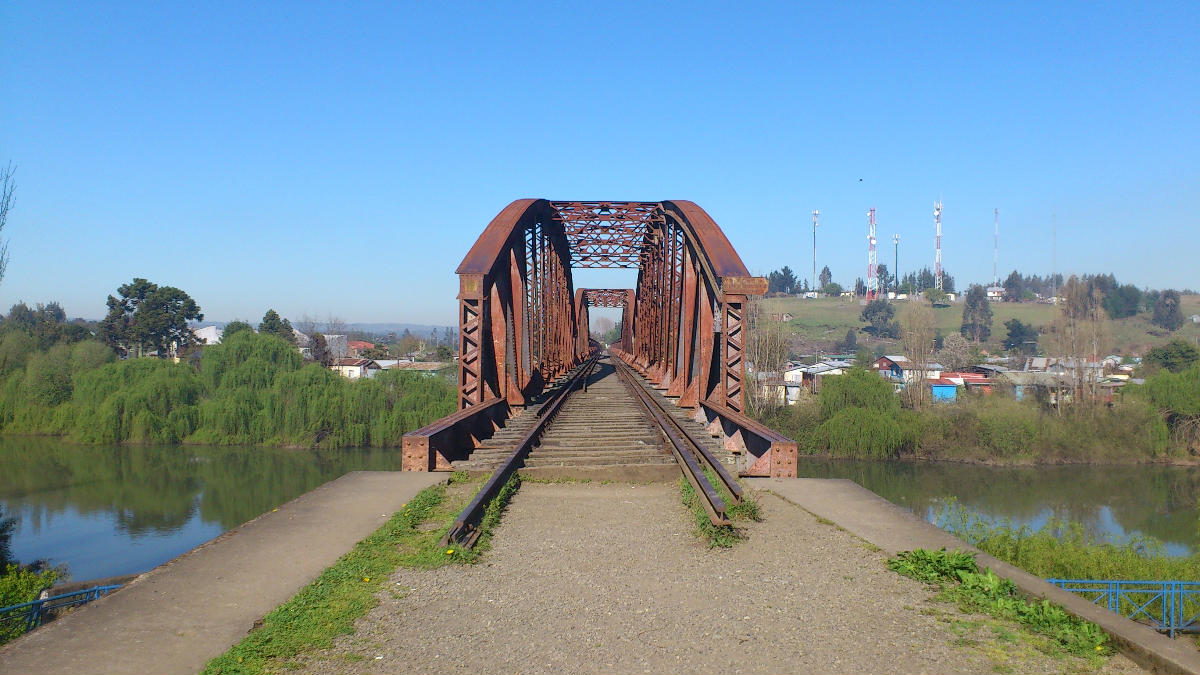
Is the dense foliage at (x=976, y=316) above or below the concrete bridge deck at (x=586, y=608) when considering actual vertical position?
above

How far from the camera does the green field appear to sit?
400 feet

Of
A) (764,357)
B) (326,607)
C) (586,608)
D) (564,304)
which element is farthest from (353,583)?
(764,357)

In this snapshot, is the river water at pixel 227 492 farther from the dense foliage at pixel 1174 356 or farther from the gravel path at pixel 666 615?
the gravel path at pixel 666 615

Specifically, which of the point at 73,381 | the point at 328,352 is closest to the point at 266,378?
the point at 73,381

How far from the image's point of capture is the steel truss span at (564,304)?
36.3 feet

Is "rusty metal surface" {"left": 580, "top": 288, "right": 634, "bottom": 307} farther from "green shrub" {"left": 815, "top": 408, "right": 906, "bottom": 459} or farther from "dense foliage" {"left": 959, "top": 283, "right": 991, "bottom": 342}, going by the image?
"dense foliage" {"left": 959, "top": 283, "right": 991, "bottom": 342}

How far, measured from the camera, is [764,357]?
56.1m

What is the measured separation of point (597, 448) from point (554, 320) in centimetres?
1234

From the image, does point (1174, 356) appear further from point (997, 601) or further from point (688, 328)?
point (997, 601)

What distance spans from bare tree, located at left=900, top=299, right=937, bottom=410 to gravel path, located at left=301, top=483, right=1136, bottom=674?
168 feet

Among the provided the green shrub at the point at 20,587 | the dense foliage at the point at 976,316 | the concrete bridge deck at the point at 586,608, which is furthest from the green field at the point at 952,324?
the concrete bridge deck at the point at 586,608

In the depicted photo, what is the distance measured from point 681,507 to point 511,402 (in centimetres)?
737

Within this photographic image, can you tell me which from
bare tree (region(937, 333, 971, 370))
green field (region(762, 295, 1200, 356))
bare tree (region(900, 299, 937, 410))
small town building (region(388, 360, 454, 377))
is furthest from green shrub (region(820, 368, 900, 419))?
green field (region(762, 295, 1200, 356))

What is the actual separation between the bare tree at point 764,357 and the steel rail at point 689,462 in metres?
37.7
